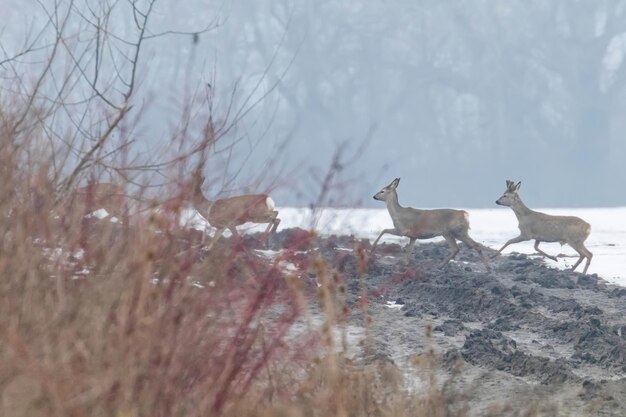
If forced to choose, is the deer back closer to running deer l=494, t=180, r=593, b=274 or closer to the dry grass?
running deer l=494, t=180, r=593, b=274

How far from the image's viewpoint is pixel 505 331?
38.3 ft

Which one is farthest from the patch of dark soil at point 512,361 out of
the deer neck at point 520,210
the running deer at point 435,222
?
the deer neck at point 520,210

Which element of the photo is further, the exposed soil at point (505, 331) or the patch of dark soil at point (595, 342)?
the patch of dark soil at point (595, 342)

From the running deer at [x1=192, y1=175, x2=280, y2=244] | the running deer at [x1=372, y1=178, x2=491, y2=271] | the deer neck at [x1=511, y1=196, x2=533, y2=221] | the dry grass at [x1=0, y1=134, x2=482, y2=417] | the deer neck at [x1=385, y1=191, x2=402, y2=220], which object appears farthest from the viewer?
the deer neck at [x1=511, y1=196, x2=533, y2=221]

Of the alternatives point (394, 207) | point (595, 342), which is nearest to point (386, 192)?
point (394, 207)

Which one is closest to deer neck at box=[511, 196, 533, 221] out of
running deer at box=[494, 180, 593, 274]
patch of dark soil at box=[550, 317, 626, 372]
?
running deer at box=[494, 180, 593, 274]

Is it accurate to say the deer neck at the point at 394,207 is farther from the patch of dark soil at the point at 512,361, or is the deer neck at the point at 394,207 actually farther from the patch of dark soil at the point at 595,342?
the patch of dark soil at the point at 512,361

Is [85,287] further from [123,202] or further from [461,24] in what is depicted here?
[461,24]

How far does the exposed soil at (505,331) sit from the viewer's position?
752cm

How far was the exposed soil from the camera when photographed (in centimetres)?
752

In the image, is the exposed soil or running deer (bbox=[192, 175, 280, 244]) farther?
the exposed soil

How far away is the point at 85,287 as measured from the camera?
4211 mm

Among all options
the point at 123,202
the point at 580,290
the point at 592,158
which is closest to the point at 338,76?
the point at 592,158

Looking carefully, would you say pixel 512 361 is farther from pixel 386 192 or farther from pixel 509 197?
pixel 509 197
